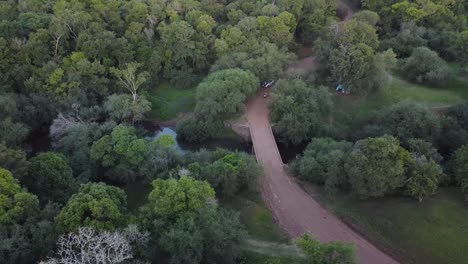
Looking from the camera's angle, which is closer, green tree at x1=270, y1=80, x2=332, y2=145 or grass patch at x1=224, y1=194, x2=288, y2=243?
grass patch at x1=224, y1=194, x2=288, y2=243

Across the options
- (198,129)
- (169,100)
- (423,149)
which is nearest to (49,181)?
(198,129)

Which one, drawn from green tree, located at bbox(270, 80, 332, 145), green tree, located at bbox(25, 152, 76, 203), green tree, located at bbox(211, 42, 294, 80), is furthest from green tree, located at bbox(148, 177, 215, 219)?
green tree, located at bbox(211, 42, 294, 80)

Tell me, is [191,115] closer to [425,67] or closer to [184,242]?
[184,242]

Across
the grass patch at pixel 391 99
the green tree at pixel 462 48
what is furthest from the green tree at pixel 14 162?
the green tree at pixel 462 48

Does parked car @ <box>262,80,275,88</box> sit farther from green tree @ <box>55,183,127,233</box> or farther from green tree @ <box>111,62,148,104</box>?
green tree @ <box>55,183,127,233</box>

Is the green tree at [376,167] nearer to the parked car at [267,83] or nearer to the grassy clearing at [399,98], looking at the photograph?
the grassy clearing at [399,98]

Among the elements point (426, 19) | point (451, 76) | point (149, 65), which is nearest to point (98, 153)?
point (149, 65)

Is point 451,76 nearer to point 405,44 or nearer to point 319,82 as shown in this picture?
point 405,44

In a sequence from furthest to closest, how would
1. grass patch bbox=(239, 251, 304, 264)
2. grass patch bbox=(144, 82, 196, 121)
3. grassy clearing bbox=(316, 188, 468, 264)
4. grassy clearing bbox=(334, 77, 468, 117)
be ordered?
grass patch bbox=(144, 82, 196, 121)
grassy clearing bbox=(334, 77, 468, 117)
grassy clearing bbox=(316, 188, 468, 264)
grass patch bbox=(239, 251, 304, 264)
